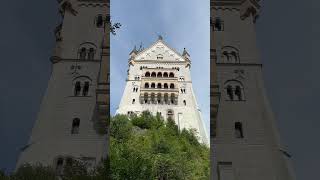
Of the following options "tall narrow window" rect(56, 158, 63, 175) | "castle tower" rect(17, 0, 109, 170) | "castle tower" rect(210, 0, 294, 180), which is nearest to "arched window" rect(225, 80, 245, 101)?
"castle tower" rect(210, 0, 294, 180)

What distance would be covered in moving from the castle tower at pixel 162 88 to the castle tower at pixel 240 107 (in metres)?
45.1

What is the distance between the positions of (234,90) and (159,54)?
6332cm

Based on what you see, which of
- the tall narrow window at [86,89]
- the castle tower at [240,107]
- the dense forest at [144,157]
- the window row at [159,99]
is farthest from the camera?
the window row at [159,99]

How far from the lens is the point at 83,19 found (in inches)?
1241

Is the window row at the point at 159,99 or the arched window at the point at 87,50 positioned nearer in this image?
the arched window at the point at 87,50

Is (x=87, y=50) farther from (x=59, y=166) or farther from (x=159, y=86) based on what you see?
(x=159, y=86)

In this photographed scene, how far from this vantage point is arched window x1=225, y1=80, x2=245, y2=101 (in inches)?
1105

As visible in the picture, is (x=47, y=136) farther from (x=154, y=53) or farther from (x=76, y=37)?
(x=154, y=53)

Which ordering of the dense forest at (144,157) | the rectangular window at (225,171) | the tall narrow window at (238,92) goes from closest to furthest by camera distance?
1. the dense forest at (144,157)
2. the rectangular window at (225,171)
3. the tall narrow window at (238,92)

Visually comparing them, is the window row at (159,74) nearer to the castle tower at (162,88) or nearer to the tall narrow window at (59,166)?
the castle tower at (162,88)

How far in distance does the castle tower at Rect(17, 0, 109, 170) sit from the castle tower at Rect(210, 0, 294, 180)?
18.0 ft

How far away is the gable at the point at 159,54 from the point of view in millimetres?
89438

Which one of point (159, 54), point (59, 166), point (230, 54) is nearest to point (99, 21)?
point (230, 54)

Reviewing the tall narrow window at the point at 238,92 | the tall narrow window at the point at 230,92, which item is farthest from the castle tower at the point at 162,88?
the tall narrow window at the point at 230,92
